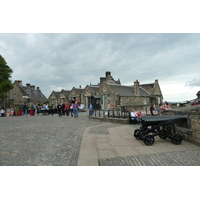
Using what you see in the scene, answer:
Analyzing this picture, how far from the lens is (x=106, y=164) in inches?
146

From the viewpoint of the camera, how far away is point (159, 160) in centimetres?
392

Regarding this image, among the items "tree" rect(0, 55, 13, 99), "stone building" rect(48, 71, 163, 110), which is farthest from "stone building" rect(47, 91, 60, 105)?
"tree" rect(0, 55, 13, 99)

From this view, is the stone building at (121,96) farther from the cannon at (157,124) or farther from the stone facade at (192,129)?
the cannon at (157,124)

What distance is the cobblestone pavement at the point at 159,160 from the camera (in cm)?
371

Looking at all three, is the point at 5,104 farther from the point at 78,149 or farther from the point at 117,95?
the point at 78,149

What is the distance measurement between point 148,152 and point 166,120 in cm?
165

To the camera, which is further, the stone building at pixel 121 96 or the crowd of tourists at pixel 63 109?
the stone building at pixel 121 96

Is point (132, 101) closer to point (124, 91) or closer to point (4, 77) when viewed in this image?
point (124, 91)

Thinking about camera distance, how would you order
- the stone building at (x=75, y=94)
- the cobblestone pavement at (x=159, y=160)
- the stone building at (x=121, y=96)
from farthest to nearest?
the stone building at (x=75, y=94), the stone building at (x=121, y=96), the cobblestone pavement at (x=159, y=160)

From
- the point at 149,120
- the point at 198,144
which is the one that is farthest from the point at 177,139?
the point at 149,120

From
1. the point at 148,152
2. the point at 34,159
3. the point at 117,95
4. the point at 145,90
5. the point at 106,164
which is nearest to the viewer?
the point at 106,164

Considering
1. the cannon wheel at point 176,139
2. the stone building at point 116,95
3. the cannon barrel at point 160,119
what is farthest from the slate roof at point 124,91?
the cannon wheel at point 176,139

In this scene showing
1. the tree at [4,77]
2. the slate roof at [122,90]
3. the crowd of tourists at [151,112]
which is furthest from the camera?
the slate roof at [122,90]

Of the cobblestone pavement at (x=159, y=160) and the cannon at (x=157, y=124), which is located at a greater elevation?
the cannon at (x=157, y=124)
